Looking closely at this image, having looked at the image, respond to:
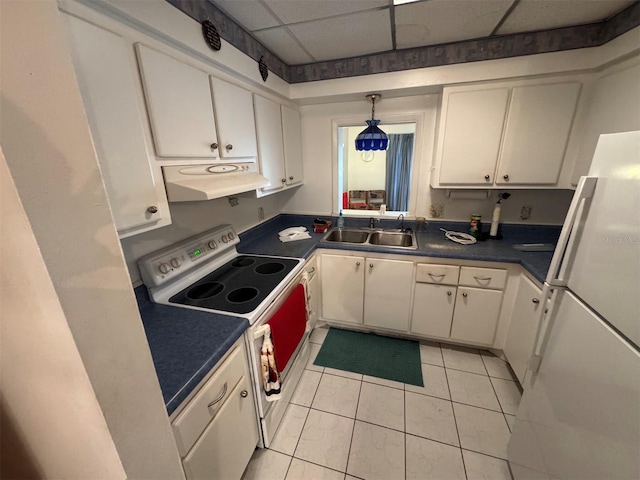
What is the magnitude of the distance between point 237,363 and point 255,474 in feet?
2.41

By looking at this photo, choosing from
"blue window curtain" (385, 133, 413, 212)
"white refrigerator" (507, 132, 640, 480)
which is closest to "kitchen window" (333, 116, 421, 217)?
"blue window curtain" (385, 133, 413, 212)

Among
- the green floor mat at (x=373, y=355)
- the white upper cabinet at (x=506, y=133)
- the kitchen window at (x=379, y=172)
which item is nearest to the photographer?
the white upper cabinet at (x=506, y=133)

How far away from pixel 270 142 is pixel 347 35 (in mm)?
855

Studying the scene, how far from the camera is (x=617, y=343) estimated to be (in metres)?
0.73

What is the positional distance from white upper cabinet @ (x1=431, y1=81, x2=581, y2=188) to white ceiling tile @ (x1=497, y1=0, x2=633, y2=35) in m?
0.31

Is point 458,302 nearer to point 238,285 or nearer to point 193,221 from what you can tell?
point 238,285

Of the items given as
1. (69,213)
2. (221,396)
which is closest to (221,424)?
(221,396)

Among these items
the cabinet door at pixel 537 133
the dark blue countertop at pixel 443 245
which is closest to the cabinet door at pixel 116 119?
the dark blue countertop at pixel 443 245

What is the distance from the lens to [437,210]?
7.75ft

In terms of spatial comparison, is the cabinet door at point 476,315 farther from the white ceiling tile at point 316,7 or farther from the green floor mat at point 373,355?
the white ceiling tile at point 316,7

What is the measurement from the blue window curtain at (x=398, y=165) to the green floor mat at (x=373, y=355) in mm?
2961

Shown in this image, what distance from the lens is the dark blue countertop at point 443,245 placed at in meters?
1.78

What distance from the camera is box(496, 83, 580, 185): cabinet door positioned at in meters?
1.70

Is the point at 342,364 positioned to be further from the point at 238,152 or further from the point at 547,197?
the point at 547,197
